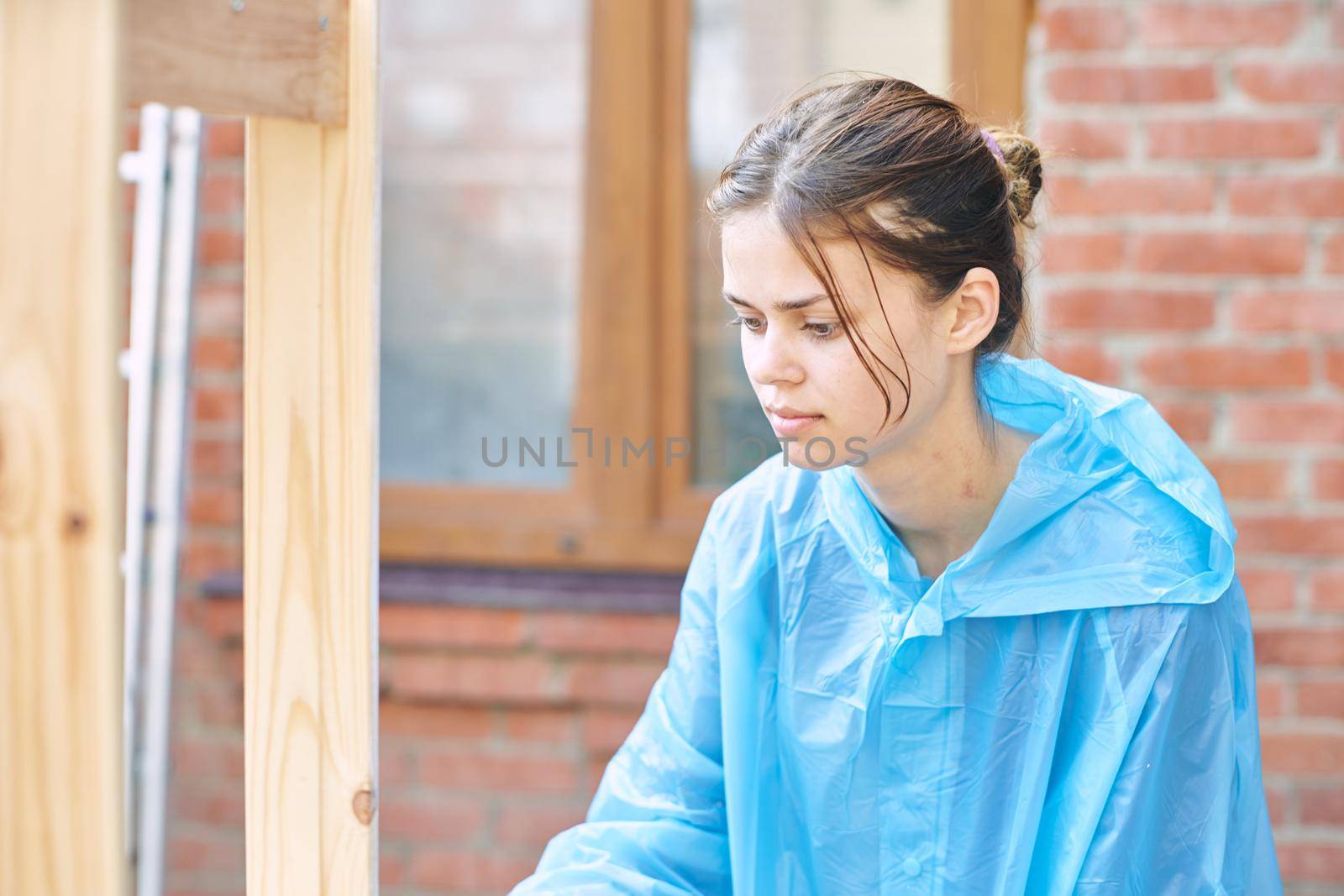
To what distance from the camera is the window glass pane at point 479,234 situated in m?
2.27

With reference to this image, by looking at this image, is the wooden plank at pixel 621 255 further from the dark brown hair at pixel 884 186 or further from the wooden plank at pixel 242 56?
the wooden plank at pixel 242 56

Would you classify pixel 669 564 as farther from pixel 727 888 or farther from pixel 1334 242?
pixel 1334 242

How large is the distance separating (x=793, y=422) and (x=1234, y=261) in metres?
1.04

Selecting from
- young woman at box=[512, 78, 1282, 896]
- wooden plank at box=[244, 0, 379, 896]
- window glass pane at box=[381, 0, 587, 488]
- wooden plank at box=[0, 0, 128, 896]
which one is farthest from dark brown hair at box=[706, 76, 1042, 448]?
window glass pane at box=[381, 0, 587, 488]

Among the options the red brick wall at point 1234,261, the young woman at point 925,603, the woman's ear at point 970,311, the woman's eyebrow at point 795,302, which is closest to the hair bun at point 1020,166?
the young woman at point 925,603

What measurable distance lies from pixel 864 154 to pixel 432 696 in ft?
4.60

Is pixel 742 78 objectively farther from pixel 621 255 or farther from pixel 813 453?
pixel 813 453

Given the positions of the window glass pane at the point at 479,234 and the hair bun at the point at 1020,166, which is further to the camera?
the window glass pane at the point at 479,234

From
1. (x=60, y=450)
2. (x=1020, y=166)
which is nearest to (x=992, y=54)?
(x=1020, y=166)

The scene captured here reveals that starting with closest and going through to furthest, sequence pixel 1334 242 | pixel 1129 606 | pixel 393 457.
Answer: pixel 1129 606 → pixel 1334 242 → pixel 393 457

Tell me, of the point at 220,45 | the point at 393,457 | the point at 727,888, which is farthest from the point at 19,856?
the point at 393,457

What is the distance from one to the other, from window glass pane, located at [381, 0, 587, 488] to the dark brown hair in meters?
1.08

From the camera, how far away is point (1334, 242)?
Answer: 6.16ft

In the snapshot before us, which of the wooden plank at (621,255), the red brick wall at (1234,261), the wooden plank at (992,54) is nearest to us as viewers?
the red brick wall at (1234,261)
